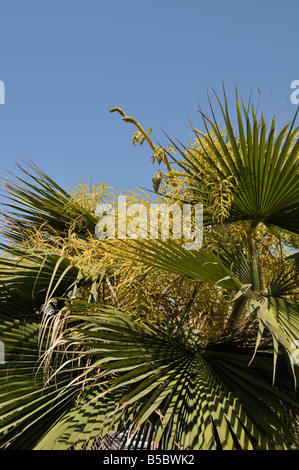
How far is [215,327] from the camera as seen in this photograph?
10.1 ft

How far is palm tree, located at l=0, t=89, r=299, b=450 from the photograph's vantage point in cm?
233

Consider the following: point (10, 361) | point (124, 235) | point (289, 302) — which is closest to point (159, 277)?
point (124, 235)

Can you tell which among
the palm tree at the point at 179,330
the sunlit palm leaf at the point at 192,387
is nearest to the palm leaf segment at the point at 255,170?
the palm tree at the point at 179,330

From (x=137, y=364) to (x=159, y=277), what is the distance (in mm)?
627

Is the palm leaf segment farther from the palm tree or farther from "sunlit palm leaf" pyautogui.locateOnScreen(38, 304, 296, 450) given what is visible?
"sunlit palm leaf" pyautogui.locateOnScreen(38, 304, 296, 450)

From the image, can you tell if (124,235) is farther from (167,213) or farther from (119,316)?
(119,316)

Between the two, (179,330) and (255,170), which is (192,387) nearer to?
(179,330)

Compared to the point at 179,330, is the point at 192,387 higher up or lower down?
lower down

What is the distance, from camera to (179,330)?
9.52 feet

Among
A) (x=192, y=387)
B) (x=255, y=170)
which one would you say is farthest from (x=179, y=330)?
(x=255, y=170)

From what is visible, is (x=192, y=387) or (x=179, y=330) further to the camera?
(x=179, y=330)

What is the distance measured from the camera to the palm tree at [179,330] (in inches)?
91.7

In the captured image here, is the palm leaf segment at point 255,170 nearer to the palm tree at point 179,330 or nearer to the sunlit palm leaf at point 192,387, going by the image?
the palm tree at point 179,330
